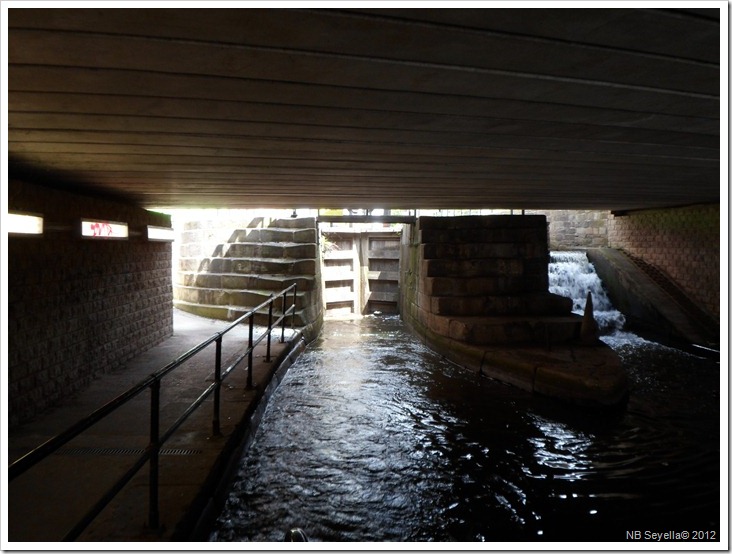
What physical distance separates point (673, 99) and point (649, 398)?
4630 millimetres

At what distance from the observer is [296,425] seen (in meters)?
4.78

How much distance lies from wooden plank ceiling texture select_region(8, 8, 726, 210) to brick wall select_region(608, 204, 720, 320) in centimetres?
537

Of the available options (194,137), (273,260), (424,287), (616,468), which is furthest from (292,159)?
(273,260)

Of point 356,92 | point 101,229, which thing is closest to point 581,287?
point 356,92

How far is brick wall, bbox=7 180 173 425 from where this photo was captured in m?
3.79

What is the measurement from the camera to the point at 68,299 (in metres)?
4.66

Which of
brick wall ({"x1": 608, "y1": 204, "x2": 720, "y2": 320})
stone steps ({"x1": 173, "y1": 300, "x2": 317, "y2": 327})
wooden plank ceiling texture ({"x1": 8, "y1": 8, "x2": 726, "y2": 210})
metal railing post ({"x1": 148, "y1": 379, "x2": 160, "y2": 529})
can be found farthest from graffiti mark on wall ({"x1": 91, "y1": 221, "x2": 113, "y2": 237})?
brick wall ({"x1": 608, "y1": 204, "x2": 720, "y2": 320})

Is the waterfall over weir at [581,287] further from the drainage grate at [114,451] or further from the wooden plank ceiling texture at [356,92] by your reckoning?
the drainage grate at [114,451]

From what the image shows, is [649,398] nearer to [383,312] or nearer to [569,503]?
[569,503]

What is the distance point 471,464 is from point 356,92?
3.44 metres

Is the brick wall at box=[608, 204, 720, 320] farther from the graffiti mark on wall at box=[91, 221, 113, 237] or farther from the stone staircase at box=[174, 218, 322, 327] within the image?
the graffiti mark on wall at box=[91, 221, 113, 237]

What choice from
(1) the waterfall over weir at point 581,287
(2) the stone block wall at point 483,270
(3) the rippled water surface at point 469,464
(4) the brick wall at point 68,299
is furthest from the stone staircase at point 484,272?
(4) the brick wall at point 68,299

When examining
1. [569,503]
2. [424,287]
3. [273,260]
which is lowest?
[569,503]

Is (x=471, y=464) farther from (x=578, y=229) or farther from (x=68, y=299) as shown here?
(x=578, y=229)
